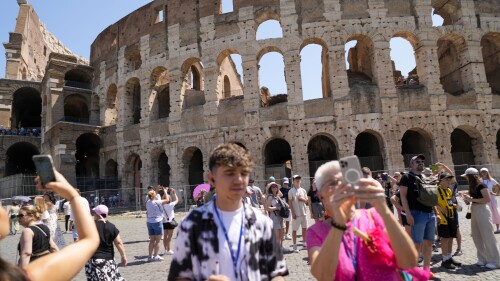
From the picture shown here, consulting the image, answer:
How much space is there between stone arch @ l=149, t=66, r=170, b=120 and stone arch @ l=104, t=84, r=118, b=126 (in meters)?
3.40

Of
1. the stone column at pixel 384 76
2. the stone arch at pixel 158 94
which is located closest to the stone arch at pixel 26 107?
the stone arch at pixel 158 94

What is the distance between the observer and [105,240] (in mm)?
3803

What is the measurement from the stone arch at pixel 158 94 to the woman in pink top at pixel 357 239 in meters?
19.3

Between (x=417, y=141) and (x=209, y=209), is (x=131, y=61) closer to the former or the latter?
(x=417, y=141)

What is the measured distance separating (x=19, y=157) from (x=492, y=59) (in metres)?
36.3

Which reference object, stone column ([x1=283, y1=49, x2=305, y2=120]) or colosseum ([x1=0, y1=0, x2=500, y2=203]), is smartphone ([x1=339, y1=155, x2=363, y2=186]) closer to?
colosseum ([x1=0, y1=0, x2=500, y2=203])

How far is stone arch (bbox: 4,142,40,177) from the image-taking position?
26.1 m

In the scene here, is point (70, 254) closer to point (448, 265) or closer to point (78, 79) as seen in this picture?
point (448, 265)

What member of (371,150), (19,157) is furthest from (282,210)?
(19,157)

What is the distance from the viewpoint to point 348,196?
158 cm

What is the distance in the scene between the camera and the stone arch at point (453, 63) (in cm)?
1703

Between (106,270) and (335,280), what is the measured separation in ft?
9.36

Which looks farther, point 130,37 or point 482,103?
point 130,37

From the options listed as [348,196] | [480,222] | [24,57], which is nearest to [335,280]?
[348,196]
